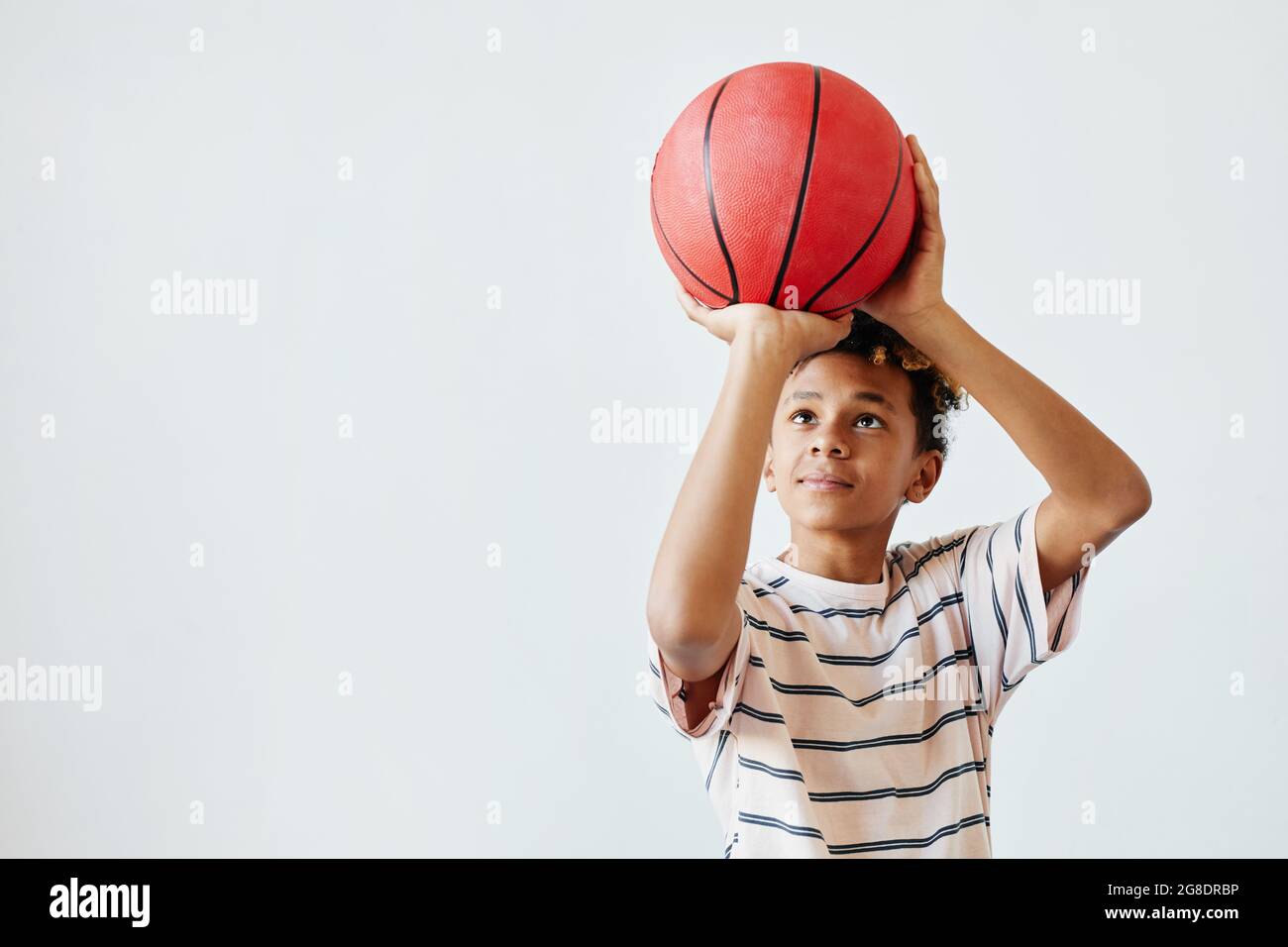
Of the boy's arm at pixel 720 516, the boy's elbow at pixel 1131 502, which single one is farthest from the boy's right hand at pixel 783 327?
the boy's elbow at pixel 1131 502

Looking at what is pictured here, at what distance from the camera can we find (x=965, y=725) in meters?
1.35

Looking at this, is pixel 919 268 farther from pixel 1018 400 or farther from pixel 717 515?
pixel 717 515

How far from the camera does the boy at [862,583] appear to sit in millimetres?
1134

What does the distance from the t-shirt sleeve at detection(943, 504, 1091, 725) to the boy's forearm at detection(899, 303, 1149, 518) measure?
0.08 meters

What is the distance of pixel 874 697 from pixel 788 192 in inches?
22.8

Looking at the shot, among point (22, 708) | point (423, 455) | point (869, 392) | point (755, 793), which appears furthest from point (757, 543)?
point (22, 708)

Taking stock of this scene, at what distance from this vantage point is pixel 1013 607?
1351 mm

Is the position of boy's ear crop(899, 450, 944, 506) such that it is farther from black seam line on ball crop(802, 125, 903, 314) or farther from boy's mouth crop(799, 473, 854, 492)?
black seam line on ball crop(802, 125, 903, 314)

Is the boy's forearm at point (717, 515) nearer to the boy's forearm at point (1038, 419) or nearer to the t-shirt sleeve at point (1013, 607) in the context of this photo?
the boy's forearm at point (1038, 419)

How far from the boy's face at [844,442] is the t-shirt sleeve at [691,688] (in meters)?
0.22

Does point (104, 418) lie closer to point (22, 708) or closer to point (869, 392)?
point (22, 708)

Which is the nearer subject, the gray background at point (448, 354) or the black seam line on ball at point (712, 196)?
the black seam line on ball at point (712, 196)

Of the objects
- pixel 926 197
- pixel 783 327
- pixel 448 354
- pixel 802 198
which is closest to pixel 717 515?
pixel 783 327

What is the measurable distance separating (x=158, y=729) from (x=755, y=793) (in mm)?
1929
